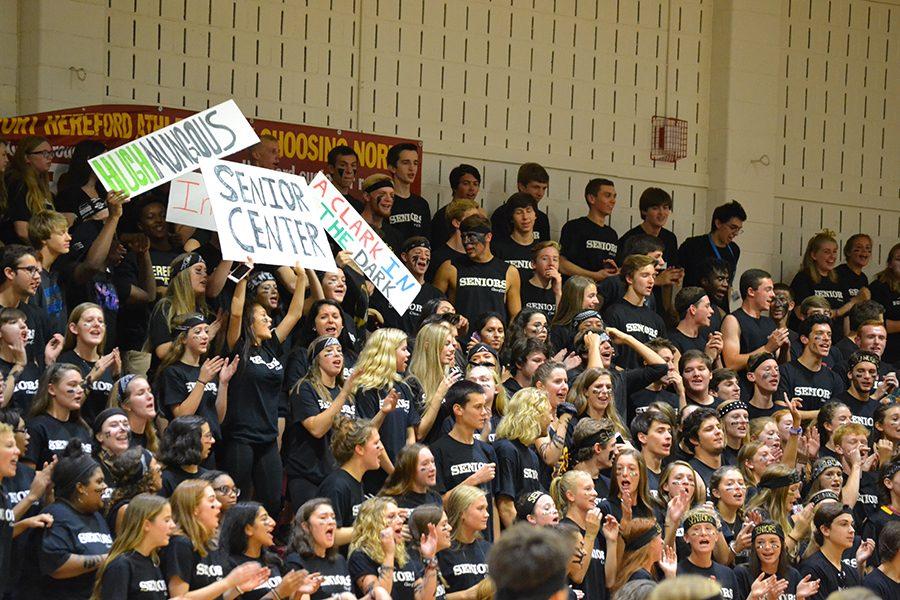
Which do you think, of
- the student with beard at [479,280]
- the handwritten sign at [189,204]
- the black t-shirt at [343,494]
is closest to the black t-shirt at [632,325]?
the student with beard at [479,280]

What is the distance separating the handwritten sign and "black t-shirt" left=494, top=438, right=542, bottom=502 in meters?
2.34

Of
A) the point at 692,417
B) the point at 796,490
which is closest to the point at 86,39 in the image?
the point at 692,417

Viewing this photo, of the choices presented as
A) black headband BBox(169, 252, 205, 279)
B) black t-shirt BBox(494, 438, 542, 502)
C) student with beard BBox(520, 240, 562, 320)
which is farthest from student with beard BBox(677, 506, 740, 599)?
black headband BBox(169, 252, 205, 279)

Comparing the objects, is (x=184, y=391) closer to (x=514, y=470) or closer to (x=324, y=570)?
(x=324, y=570)

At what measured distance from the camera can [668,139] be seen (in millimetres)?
15094

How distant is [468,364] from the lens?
977cm

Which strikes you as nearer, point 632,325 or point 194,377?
point 194,377

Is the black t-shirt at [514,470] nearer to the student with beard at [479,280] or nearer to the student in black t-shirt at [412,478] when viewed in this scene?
the student in black t-shirt at [412,478]

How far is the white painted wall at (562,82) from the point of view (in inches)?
489

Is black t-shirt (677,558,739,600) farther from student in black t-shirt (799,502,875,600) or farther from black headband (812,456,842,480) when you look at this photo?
black headband (812,456,842,480)

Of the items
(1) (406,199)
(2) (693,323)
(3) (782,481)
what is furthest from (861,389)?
(1) (406,199)

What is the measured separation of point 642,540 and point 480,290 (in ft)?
9.30

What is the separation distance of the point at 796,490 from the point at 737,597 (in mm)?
1173

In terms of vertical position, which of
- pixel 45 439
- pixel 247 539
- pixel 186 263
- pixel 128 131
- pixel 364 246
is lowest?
pixel 247 539
